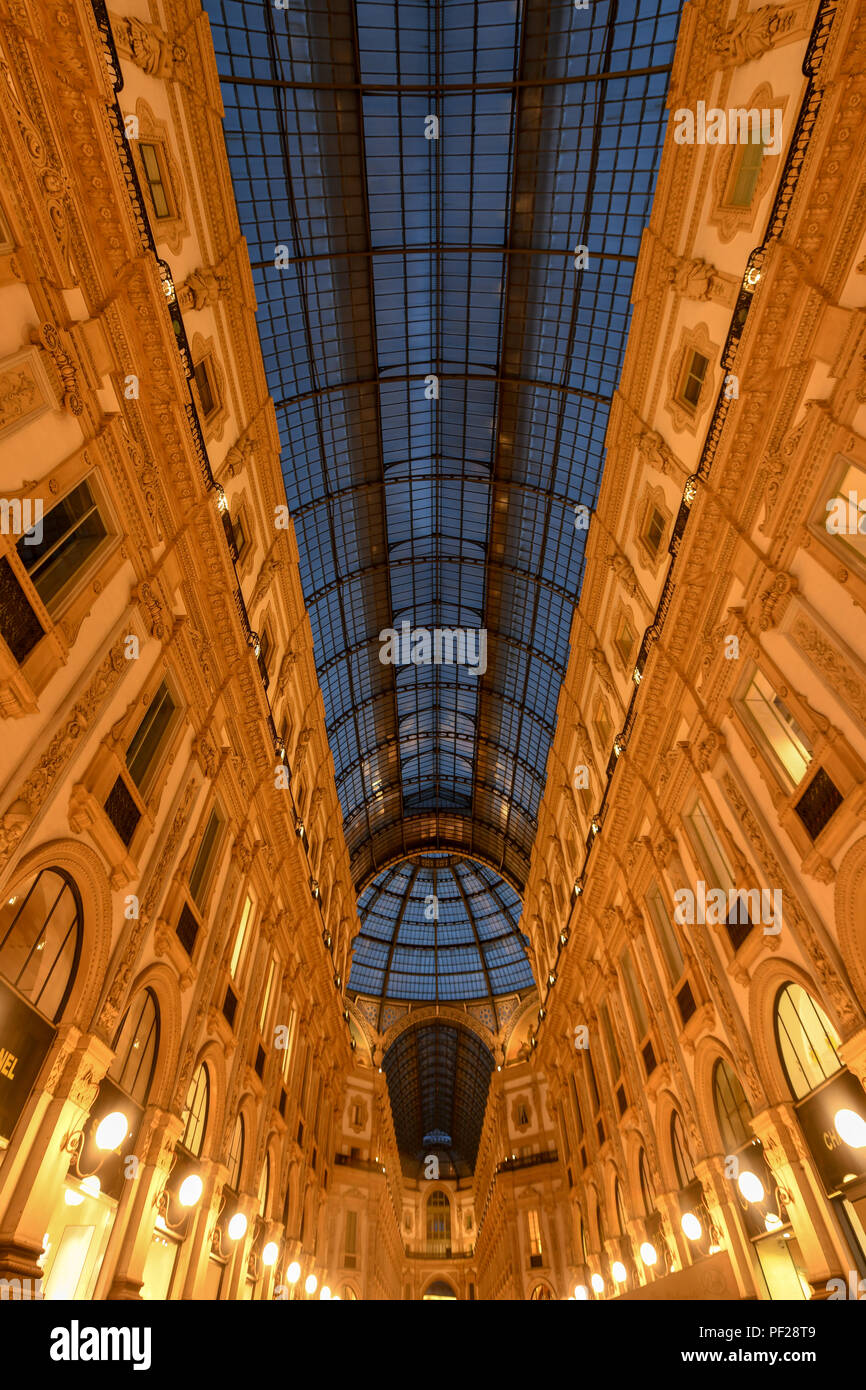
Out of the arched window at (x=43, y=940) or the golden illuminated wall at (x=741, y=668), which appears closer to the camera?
the arched window at (x=43, y=940)

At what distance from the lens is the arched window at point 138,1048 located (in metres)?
13.9

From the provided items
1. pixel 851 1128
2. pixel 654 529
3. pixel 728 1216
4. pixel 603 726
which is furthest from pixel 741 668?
pixel 728 1216

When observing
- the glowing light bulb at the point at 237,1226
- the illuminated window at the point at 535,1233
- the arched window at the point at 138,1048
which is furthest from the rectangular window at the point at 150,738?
the illuminated window at the point at 535,1233

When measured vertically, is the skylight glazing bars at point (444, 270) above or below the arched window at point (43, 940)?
above

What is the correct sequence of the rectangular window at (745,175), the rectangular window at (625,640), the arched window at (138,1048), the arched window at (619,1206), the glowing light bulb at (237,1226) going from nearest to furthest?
the arched window at (138,1048), the rectangular window at (745,175), the glowing light bulb at (237,1226), the rectangular window at (625,640), the arched window at (619,1206)

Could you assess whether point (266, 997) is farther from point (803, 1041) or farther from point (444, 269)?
point (444, 269)

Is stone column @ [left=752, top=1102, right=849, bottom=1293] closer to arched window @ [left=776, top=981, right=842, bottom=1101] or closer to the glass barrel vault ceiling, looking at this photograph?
arched window @ [left=776, top=981, right=842, bottom=1101]

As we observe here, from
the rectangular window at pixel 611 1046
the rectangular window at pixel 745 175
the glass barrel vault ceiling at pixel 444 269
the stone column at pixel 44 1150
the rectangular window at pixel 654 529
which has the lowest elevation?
the stone column at pixel 44 1150

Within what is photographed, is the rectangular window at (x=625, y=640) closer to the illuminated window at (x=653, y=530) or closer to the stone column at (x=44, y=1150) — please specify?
the illuminated window at (x=653, y=530)

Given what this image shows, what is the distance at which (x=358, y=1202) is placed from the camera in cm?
3856

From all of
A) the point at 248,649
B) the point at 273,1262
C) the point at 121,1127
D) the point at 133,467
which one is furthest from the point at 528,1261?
the point at 133,467

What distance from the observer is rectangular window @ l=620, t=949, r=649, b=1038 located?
2384 centimetres

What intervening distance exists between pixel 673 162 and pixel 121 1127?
27242 millimetres

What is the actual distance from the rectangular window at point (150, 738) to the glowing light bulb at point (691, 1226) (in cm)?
1932
